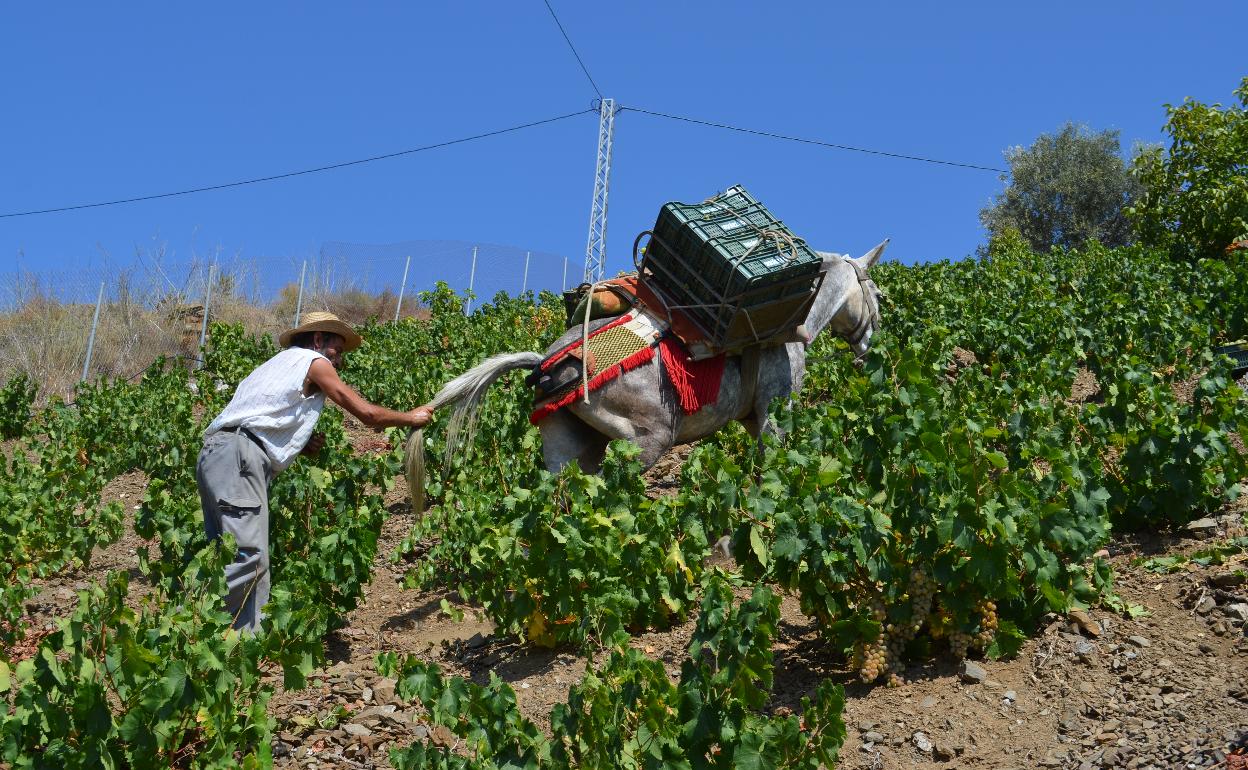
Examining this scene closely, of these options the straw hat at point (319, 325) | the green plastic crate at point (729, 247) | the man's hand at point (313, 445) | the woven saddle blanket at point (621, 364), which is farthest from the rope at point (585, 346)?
the man's hand at point (313, 445)

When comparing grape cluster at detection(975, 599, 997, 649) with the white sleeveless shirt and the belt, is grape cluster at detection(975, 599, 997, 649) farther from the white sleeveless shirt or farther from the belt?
the belt

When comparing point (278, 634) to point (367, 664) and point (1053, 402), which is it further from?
point (1053, 402)

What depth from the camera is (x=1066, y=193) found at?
37.5 m

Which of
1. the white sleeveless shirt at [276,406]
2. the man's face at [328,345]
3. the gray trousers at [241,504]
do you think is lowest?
the gray trousers at [241,504]

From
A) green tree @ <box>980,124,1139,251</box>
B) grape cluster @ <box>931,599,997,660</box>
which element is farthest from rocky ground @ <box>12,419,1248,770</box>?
green tree @ <box>980,124,1139,251</box>

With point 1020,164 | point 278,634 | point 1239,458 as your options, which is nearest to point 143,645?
point 278,634

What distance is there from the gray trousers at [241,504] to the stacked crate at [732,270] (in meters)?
2.47

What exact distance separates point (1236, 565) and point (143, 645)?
14.0 feet

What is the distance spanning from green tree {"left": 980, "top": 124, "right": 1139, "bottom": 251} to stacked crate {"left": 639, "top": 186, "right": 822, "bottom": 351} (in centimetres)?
3108

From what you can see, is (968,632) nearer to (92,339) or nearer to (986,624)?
(986,624)

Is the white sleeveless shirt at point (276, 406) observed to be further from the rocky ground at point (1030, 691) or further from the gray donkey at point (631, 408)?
the rocky ground at point (1030, 691)

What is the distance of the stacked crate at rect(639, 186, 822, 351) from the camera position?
7117 mm

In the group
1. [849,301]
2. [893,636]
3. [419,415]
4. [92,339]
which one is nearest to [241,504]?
[419,415]

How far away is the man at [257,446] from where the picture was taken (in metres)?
6.13
